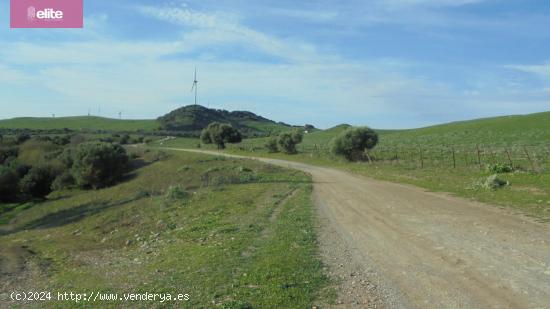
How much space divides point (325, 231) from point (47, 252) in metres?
10.2

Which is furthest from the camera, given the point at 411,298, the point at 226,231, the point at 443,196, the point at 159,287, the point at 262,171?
the point at 262,171

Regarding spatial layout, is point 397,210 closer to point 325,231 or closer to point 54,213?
point 325,231

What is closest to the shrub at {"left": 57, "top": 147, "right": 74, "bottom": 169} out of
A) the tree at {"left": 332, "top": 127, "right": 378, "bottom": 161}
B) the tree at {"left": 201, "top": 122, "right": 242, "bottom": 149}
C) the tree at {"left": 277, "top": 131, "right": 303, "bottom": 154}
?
the tree at {"left": 277, "top": 131, "right": 303, "bottom": 154}

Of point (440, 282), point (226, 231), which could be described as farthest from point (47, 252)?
point (440, 282)

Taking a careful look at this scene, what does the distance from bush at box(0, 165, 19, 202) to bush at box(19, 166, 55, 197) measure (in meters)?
1.51

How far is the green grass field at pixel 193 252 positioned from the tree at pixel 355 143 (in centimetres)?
1756

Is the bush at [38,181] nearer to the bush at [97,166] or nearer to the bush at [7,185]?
the bush at [7,185]

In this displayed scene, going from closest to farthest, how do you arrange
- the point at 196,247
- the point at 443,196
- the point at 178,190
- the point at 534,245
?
the point at 534,245, the point at 196,247, the point at 443,196, the point at 178,190

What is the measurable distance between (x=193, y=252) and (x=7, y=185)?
1762 inches

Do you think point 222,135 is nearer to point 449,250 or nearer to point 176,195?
point 176,195

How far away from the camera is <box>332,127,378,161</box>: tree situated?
4603 cm

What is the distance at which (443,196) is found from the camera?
20547 millimetres

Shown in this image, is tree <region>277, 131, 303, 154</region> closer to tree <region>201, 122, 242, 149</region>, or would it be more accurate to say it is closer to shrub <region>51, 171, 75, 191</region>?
tree <region>201, 122, 242, 149</region>

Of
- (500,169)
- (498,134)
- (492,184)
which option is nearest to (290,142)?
(498,134)
